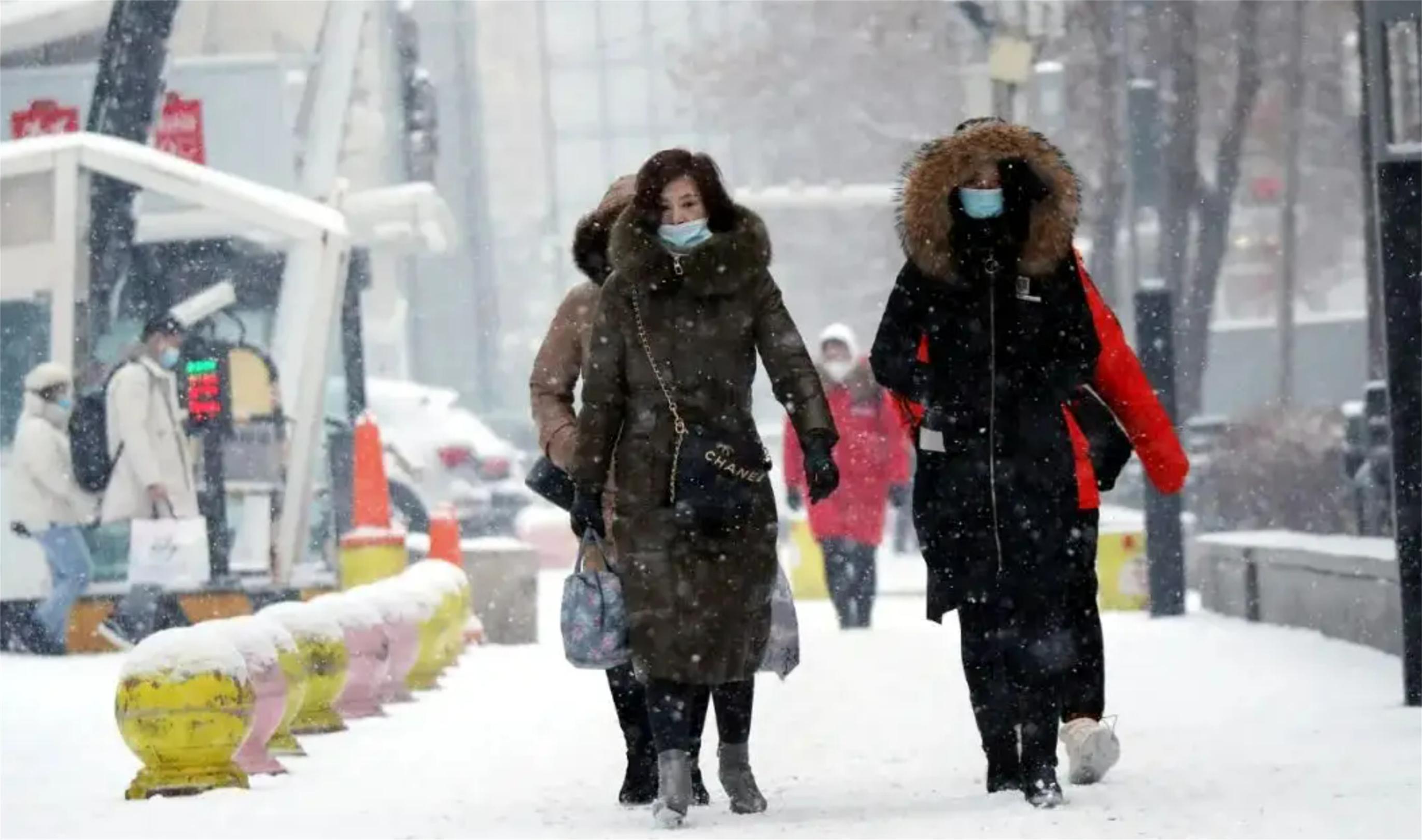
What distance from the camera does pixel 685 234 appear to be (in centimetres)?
779

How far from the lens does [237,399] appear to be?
64.8ft

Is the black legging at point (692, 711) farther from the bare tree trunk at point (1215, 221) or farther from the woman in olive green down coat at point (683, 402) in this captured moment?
the bare tree trunk at point (1215, 221)

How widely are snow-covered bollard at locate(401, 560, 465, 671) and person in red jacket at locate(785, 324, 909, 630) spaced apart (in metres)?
1.84

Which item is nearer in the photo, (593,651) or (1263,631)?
(593,651)

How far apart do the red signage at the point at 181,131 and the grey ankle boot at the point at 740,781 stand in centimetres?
1420

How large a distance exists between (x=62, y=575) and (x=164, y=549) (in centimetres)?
66

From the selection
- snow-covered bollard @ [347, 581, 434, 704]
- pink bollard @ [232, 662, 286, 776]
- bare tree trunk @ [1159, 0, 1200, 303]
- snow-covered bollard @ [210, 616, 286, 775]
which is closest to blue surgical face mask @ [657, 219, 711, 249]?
snow-covered bollard @ [210, 616, 286, 775]

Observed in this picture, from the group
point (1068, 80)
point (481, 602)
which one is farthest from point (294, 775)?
point (1068, 80)

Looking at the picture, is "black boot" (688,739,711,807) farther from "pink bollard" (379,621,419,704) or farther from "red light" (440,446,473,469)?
"red light" (440,446,473,469)

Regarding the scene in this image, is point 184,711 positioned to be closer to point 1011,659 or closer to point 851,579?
point 1011,659

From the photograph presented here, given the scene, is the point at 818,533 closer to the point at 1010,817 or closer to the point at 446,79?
the point at 1010,817

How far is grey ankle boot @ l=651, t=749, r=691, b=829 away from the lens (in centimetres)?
752

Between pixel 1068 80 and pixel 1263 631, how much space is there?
65.7 ft

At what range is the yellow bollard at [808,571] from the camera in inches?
881
